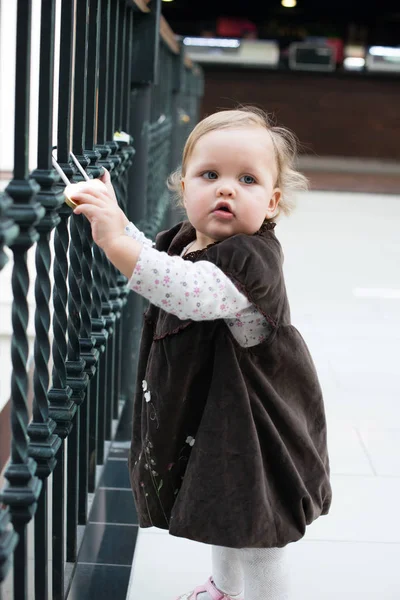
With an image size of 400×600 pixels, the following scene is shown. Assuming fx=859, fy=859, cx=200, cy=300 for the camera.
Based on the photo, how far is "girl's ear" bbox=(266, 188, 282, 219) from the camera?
1.36 metres

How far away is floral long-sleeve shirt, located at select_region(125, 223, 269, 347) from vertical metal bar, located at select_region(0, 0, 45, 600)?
0.17 metres

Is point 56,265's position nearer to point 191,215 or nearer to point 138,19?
point 191,215

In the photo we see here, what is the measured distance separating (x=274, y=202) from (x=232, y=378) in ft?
0.98

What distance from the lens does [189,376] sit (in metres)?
1.30

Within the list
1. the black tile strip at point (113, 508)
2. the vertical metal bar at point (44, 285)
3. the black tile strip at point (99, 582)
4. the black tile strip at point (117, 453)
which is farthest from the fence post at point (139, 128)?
the vertical metal bar at point (44, 285)

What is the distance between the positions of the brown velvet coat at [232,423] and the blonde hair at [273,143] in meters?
0.08

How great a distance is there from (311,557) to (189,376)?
73 centimetres

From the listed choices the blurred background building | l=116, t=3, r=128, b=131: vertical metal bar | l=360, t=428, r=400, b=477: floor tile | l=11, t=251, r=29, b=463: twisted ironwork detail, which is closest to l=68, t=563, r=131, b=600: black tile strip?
l=11, t=251, r=29, b=463: twisted ironwork detail

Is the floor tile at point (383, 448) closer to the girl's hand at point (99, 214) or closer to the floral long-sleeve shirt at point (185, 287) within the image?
the floral long-sleeve shirt at point (185, 287)

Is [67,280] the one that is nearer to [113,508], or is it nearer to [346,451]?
[113,508]

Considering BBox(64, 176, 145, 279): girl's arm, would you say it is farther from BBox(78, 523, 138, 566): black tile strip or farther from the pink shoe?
BBox(78, 523, 138, 566): black tile strip

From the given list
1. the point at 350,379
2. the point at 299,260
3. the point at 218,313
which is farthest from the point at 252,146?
the point at 299,260

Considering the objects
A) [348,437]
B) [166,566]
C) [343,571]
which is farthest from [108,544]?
[348,437]

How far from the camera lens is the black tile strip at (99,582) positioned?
5.32ft
